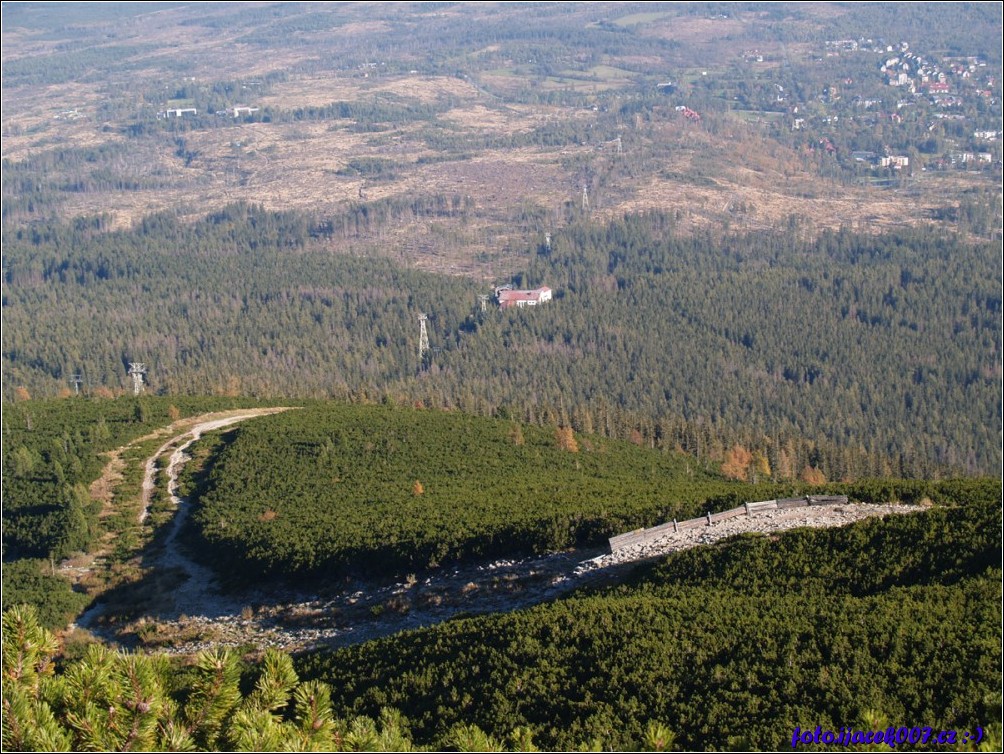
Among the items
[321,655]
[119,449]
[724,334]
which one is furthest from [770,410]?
[321,655]

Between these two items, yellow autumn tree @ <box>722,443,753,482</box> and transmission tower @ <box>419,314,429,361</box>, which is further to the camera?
transmission tower @ <box>419,314,429,361</box>

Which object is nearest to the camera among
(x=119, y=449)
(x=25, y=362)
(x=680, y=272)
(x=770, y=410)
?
(x=119, y=449)

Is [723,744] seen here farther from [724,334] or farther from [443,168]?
[443,168]

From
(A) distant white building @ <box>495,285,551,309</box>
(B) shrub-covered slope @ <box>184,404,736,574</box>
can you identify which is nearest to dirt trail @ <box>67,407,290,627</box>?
(B) shrub-covered slope @ <box>184,404,736,574</box>

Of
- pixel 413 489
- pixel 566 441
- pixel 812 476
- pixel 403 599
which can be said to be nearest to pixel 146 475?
pixel 413 489

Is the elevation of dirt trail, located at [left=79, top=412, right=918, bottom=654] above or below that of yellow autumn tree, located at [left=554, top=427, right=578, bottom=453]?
above

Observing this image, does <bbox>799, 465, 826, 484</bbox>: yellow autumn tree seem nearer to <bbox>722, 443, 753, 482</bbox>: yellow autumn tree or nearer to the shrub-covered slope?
<bbox>722, 443, 753, 482</bbox>: yellow autumn tree

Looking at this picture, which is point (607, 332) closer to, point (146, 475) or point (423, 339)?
point (423, 339)

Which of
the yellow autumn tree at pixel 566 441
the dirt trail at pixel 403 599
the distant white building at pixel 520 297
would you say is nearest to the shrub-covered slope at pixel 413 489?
the yellow autumn tree at pixel 566 441
